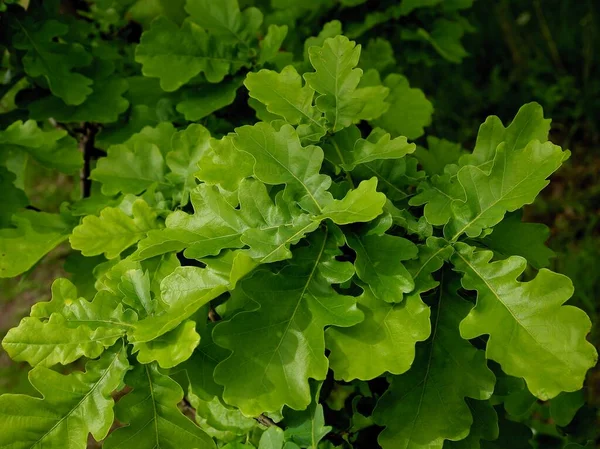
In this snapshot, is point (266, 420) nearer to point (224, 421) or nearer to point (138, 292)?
point (224, 421)

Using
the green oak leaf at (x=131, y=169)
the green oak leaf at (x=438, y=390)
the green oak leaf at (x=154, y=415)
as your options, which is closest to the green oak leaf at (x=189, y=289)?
the green oak leaf at (x=154, y=415)

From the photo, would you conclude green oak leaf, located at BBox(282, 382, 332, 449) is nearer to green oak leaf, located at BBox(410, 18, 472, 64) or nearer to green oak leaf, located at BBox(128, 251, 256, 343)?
green oak leaf, located at BBox(128, 251, 256, 343)

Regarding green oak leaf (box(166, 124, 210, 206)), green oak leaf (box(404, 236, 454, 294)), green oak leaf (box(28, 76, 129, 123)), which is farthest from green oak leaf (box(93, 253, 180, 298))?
green oak leaf (box(28, 76, 129, 123))

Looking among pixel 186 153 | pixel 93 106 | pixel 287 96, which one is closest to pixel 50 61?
pixel 93 106

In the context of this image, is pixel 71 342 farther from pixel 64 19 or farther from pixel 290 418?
pixel 64 19

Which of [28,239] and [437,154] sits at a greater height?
[437,154]

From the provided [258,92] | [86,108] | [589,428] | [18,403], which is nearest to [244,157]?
[258,92]

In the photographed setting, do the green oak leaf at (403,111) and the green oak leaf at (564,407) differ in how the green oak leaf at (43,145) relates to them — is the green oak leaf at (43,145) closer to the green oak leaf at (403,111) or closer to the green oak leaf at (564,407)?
the green oak leaf at (403,111)
